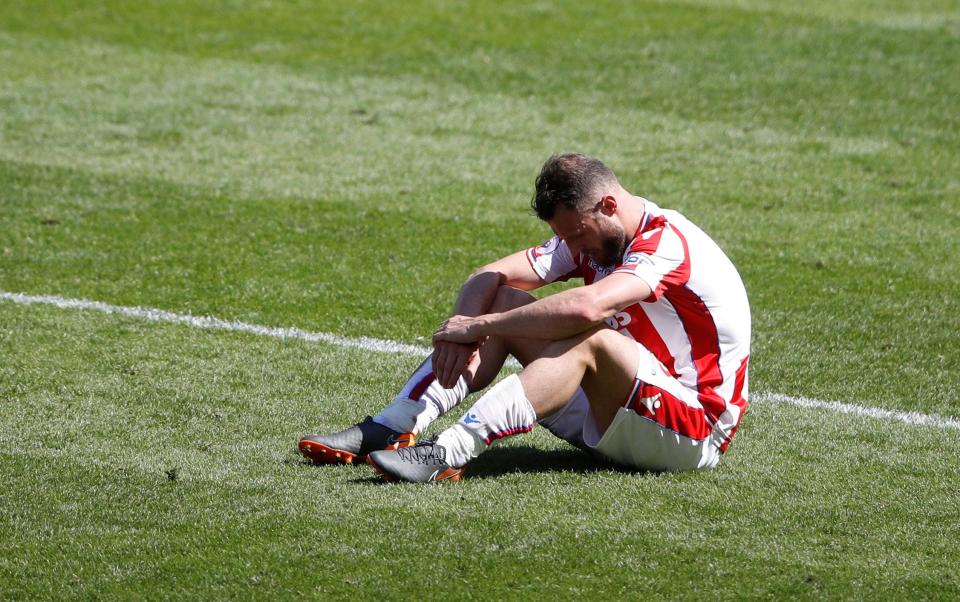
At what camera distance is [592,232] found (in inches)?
219

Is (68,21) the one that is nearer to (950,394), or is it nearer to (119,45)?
(119,45)

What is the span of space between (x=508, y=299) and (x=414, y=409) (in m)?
0.68

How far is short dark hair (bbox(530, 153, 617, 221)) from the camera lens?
5449mm

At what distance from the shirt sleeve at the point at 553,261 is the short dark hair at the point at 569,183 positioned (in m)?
0.72

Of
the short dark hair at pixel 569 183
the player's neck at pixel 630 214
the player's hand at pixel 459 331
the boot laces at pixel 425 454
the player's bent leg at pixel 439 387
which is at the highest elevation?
the short dark hair at pixel 569 183

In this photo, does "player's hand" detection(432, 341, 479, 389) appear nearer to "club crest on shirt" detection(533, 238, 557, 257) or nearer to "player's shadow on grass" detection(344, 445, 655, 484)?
"player's shadow on grass" detection(344, 445, 655, 484)

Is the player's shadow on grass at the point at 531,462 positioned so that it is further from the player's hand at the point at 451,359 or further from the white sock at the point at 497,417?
the player's hand at the point at 451,359

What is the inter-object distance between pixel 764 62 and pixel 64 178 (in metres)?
8.78

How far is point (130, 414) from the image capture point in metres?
6.63

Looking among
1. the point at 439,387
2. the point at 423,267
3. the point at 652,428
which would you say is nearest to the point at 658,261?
the point at 652,428

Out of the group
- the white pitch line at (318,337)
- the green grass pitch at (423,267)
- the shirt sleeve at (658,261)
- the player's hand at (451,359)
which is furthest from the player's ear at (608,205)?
the white pitch line at (318,337)

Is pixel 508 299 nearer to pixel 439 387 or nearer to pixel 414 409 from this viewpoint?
pixel 439 387

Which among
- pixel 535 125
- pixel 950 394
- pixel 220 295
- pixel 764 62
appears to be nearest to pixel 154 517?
pixel 220 295

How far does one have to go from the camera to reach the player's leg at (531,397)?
17.4 ft
